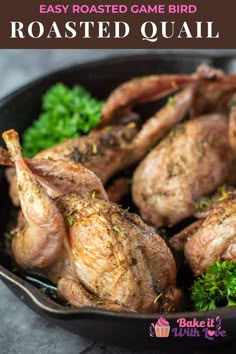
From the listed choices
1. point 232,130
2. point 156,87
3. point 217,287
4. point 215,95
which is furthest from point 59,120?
point 217,287

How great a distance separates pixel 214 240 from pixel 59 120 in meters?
1.47

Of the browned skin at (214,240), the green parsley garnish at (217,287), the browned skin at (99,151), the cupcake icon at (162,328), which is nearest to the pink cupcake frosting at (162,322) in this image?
the cupcake icon at (162,328)

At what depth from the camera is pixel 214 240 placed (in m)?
3.05

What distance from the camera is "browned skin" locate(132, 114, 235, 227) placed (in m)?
3.57

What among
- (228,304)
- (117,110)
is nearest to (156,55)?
(117,110)

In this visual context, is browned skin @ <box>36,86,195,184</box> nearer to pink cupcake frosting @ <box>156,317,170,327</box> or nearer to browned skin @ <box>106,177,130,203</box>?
browned skin @ <box>106,177,130,203</box>

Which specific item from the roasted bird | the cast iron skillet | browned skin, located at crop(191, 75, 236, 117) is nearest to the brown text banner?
the cast iron skillet

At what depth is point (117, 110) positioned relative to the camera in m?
4.18

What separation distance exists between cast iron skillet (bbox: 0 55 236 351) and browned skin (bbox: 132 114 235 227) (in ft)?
2.39

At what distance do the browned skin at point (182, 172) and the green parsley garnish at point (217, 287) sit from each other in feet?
1.97

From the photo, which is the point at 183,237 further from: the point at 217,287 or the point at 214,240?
the point at 217,287

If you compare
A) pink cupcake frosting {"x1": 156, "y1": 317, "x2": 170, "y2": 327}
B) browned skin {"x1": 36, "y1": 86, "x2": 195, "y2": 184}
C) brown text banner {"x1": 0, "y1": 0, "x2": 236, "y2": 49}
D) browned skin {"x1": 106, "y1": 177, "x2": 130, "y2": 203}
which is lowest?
pink cupcake frosting {"x1": 156, "y1": 317, "x2": 170, "y2": 327}

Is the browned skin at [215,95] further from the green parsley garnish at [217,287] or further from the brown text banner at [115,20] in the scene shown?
the green parsley garnish at [217,287]

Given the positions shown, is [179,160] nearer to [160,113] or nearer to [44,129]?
[160,113]
